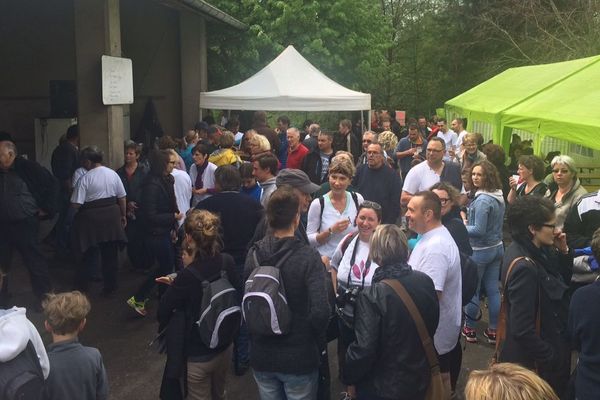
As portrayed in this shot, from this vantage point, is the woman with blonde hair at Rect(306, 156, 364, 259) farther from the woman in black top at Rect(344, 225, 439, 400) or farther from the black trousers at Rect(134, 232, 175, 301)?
the black trousers at Rect(134, 232, 175, 301)

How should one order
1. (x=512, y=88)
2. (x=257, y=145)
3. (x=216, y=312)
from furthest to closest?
1. (x=512, y=88)
2. (x=257, y=145)
3. (x=216, y=312)

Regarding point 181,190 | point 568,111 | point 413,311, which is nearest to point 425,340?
point 413,311

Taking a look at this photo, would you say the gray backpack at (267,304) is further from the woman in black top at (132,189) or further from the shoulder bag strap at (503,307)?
the woman in black top at (132,189)

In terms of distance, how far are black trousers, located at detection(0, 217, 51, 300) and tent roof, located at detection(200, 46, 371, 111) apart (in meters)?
5.35

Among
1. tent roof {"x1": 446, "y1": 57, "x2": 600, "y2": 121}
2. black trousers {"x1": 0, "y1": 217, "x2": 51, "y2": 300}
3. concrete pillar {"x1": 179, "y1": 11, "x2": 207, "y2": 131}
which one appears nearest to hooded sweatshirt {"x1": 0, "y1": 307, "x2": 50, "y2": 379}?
black trousers {"x1": 0, "y1": 217, "x2": 51, "y2": 300}

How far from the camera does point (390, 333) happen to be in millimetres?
3121

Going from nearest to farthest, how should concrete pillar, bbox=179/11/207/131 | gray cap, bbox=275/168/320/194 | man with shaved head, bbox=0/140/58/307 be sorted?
1. gray cap, bbox=275/168/320/194
2. man with shaved head, bbox=0/140/58/307
3. concrete pillar, bbox=179/11/207/131

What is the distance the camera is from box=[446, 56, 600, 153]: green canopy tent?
6.98 m

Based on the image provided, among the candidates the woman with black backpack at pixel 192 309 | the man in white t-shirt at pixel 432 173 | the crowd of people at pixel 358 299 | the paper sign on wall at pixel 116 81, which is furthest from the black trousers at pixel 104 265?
the woman with black backpack at pixel 192 309

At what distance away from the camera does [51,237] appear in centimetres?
959

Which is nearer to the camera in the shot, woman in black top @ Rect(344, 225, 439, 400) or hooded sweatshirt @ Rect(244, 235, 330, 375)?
woman in black top @ Rect(344, 225, 439, 400)

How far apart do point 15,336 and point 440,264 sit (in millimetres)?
2333

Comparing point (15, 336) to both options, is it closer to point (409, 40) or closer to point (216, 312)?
point (216, 312)

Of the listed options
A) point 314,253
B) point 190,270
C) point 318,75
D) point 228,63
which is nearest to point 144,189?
point 190,270
